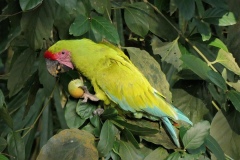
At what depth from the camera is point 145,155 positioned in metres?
1.37

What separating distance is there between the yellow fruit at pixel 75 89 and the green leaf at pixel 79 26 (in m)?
0.13

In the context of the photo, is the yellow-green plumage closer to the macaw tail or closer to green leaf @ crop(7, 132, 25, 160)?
the macaw tail

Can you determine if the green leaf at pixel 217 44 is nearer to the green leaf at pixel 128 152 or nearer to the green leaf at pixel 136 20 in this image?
the green leaf at pixel 136 20

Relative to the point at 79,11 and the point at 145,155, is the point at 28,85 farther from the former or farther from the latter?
the point at 145,155

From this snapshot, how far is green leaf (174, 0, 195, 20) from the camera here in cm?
161

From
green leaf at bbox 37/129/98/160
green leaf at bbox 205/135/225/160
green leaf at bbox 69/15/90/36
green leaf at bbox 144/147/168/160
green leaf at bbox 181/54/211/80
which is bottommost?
green leaf at bbox 205/135/225/160

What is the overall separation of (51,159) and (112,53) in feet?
1.10

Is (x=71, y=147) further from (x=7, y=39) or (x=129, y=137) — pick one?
(x=7, y=39)

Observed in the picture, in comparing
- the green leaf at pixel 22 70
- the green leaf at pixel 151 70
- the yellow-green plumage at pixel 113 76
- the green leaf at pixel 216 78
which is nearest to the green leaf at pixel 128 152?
the yellow-green plumage at pixel 113 76

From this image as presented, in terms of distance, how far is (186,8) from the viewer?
1614mm

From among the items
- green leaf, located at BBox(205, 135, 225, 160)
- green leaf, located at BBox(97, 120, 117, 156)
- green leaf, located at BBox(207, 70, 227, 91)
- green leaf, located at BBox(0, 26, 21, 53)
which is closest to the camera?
green leaf, located at BBox(97, 120, 117, 156)

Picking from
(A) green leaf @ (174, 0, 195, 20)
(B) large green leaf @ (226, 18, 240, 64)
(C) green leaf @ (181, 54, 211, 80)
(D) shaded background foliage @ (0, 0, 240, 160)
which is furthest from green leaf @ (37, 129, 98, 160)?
(B) large green leaf @ (226, 18, 240, 64)

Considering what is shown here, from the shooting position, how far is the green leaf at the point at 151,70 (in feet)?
4.83

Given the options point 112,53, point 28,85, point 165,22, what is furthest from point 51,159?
point 165,22
